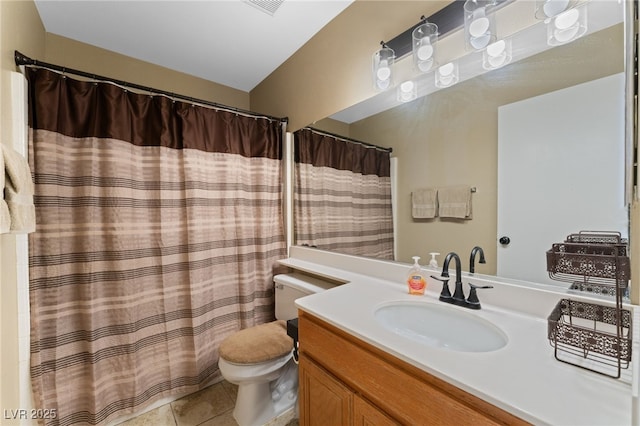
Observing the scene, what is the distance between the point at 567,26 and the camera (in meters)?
0.89

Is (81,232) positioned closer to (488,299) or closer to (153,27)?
(153,27)

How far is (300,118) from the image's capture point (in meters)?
2.06

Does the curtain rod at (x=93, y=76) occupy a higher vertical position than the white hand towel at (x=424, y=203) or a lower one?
higher

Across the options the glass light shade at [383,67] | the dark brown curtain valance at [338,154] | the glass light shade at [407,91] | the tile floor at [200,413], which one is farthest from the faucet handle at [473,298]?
the tile floor at [200,413]

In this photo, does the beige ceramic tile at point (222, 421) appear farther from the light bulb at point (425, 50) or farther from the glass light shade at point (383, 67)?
the light bulb at point (425, 50)

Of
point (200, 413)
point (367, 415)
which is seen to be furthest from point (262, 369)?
point (367, 415)

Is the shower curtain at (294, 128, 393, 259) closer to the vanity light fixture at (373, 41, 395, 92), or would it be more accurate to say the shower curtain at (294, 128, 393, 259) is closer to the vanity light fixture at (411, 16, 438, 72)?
the vanity light fixture at (373, 41, 395, 92)

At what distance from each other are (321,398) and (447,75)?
4.98 ft

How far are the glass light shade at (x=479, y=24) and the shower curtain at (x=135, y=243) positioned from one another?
57.9 inches

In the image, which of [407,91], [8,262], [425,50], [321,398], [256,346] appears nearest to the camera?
[321,398]

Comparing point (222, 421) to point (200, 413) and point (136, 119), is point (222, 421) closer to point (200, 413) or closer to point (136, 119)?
point (200, 413)

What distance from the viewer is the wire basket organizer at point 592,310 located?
0.64 m

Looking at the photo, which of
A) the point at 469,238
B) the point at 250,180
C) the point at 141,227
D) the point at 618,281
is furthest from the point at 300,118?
the point at 618,281

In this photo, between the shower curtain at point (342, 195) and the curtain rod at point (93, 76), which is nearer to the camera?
the curtain rod at point (93, 76)
